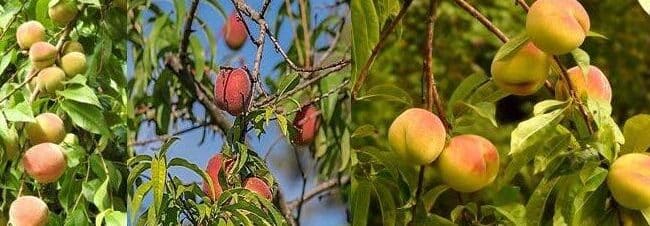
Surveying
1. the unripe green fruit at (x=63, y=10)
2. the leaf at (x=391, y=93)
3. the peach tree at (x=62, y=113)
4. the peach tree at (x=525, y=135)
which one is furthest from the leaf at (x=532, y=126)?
the unripe green fruit at (x=63, y=10)

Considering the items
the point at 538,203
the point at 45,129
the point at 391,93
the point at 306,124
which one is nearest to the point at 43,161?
the point at 45,129

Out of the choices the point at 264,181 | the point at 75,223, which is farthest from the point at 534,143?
the point at 75,223

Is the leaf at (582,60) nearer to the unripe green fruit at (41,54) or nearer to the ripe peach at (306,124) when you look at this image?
the ripe peach at (306,124)

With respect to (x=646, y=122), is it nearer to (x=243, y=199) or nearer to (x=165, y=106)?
(x=243, y=199)

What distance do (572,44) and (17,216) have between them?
1.83ft

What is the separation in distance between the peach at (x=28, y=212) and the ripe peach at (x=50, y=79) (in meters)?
0.11

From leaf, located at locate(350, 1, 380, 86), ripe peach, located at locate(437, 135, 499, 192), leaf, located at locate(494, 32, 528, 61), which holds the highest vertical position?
leaf, located at locate(350, 1, 380, 86)

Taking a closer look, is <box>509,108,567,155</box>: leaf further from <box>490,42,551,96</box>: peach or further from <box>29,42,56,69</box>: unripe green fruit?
<box>29,42,56,69</box>: unripe green fruit

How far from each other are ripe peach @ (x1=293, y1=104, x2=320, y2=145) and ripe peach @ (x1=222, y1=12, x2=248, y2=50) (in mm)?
121

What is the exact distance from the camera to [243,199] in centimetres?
63

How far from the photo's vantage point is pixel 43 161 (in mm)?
950

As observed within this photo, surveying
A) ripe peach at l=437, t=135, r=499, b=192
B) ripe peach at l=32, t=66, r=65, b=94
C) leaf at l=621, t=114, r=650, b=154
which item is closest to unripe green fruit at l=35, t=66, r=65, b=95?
ripe peach at l=32, t=66, r=65, b=94

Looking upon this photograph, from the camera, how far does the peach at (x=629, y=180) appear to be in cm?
62

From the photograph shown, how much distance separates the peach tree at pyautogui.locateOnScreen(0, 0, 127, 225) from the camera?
97 cm
